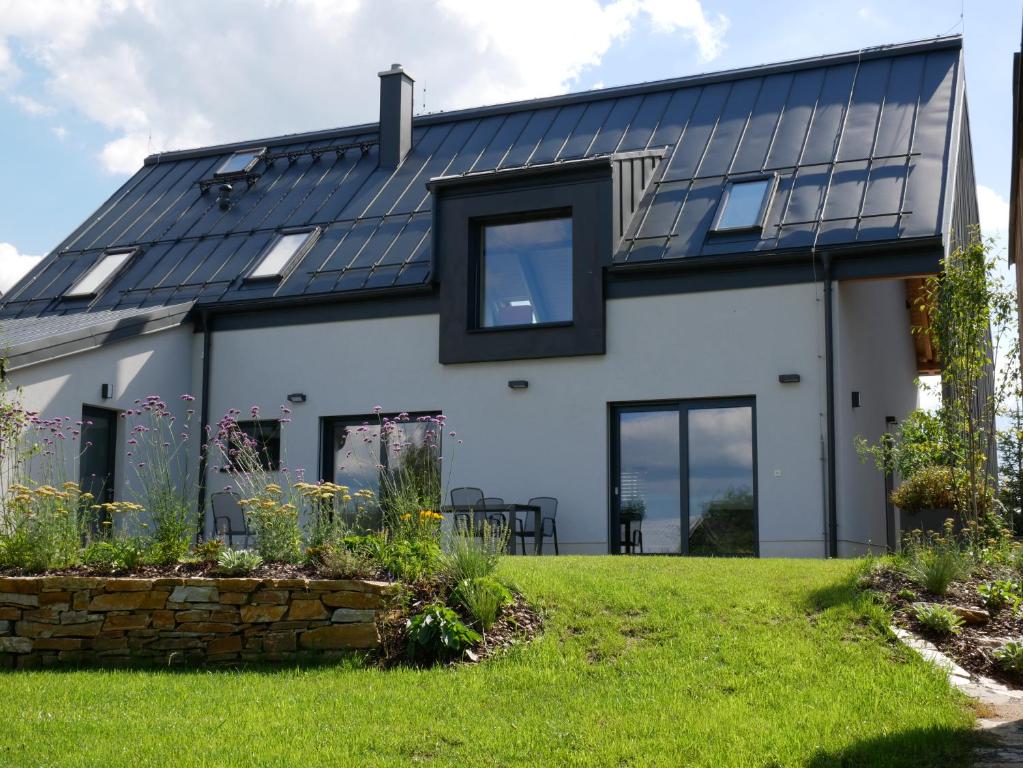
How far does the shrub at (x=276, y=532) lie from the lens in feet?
27.7

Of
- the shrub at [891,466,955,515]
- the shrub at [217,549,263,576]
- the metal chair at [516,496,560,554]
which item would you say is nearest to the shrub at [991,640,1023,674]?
the shrub at [217,549,263,576]

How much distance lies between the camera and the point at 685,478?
13.2m

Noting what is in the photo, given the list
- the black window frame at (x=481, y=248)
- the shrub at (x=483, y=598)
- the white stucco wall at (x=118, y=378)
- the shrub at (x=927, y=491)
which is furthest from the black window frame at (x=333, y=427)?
the shrub at (x=483, y=598)

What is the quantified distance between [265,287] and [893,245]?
824 centimetres

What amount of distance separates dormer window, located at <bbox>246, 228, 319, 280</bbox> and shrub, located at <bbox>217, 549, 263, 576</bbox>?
8.24 meters

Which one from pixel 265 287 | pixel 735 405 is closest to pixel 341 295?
pixel 265 287

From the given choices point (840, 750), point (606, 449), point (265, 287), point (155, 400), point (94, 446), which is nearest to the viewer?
point (840, 750)

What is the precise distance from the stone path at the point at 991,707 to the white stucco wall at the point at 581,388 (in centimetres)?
578

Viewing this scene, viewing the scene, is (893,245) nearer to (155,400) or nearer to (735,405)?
(735,405)

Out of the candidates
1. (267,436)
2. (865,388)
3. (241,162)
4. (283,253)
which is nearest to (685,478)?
(865,388)

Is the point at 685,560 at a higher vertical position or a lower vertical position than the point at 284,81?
lower

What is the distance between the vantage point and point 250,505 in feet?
28.3

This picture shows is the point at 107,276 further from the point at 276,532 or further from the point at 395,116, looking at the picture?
the point at 276,532

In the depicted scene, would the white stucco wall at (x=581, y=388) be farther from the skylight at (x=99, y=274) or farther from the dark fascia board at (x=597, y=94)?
the dark fascia board at (x=597, y=94)
